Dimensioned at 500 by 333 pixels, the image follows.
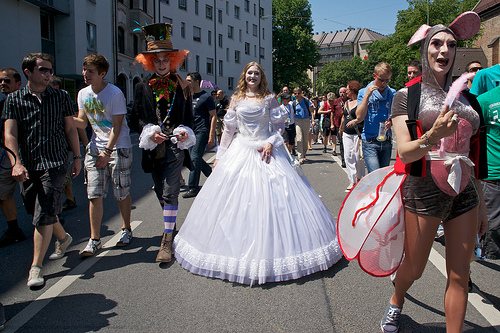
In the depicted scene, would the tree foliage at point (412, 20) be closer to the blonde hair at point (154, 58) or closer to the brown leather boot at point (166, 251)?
the blonde hair at point (154, 58)

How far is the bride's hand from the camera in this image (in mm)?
4844

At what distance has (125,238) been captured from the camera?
17.8 ft

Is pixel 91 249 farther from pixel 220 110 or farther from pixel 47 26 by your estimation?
pixel 47 26

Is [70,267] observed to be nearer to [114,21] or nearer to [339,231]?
[339,231]

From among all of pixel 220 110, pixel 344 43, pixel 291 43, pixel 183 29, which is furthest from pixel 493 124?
pixel 344 43

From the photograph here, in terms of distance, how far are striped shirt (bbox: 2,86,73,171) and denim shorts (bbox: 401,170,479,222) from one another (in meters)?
3.17

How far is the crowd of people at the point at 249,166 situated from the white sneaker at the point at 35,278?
1cm

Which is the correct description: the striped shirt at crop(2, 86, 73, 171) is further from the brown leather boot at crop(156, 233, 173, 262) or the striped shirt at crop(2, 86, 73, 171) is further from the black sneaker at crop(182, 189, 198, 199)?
the black sneaker at crop(182, 189, 198, 199)

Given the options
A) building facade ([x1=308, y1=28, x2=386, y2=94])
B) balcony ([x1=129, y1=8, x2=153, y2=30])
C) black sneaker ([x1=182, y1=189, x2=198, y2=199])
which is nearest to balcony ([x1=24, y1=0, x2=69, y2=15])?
balcony ([x1=129, y1=8, x2=153, y2=30])

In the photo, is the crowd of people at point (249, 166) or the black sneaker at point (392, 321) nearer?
the crowd of people at point (249, 166)

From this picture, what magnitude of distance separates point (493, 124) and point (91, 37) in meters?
27.7

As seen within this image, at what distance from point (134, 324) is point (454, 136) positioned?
2.50 m

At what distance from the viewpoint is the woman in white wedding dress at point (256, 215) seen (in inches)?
164

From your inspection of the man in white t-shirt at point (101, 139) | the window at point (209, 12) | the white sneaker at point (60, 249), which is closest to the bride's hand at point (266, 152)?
the man in white t-shirt at point (101, 139)
